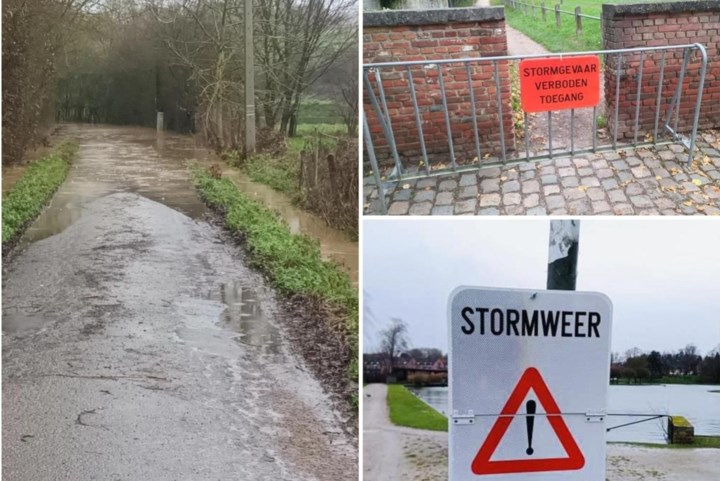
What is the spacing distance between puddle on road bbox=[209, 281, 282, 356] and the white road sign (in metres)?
1.91

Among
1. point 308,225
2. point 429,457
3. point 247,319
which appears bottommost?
point 429,457

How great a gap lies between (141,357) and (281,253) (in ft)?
3.52

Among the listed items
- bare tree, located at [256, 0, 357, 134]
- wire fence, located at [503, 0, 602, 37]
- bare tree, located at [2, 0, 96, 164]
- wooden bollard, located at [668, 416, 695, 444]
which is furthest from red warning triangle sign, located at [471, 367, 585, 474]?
wire fence, located at [503, 0, 602, 37]

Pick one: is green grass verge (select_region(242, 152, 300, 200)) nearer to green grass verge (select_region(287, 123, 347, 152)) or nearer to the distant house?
green grass verge (select_region(287, 123, 347, 152))

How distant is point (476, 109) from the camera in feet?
13.5

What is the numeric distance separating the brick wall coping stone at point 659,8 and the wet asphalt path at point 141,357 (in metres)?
2.72

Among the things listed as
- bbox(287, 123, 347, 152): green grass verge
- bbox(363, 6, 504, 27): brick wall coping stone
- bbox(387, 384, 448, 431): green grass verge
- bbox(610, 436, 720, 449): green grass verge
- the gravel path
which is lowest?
→ bbox(610, 436, 720, 449): green grass verge

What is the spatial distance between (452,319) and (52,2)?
115 inches

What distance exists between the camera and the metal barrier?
3670 millimetres

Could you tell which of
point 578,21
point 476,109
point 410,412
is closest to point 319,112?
point 476,109

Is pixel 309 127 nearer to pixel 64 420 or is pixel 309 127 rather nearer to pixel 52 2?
pixel 52 2

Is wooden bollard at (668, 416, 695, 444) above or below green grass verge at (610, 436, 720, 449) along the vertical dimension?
above

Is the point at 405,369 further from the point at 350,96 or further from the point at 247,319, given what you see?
the point at 350,96

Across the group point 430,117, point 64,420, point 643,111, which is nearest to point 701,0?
point 643,111
